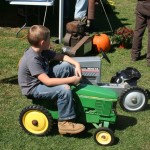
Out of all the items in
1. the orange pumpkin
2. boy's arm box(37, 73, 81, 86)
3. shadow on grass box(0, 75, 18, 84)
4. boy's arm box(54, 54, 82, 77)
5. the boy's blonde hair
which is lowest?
shadow on grass box(0, 75, 18, 84)

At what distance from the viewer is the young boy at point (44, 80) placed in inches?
159

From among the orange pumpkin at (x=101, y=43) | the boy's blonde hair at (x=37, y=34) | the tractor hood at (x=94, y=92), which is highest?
the boy's blonde hair at (x=37, y=34)

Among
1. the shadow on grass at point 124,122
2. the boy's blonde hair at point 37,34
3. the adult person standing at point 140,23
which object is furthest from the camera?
the adult person standing at point 140,23

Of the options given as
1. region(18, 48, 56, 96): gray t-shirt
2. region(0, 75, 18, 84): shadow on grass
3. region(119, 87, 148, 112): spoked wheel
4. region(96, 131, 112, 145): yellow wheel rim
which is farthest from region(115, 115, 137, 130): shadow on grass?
region(0, 75, 18, 84): shadow on grass

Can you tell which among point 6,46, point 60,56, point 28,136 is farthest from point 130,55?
point 28,136

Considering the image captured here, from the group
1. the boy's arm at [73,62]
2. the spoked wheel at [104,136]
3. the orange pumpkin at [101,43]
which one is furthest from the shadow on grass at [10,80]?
the spoked wheel at [104,136]

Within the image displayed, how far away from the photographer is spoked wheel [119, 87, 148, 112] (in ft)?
15.7

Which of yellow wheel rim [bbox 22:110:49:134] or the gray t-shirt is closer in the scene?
the gray t-shirt

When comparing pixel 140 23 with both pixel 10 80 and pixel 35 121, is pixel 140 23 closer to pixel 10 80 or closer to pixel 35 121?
pixel 10 80

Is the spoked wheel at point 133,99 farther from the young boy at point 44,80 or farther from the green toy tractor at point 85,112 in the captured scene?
the young boy at point 44,80

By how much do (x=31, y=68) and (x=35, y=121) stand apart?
24.5 inches

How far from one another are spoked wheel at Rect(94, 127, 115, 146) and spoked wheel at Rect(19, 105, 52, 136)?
21.2 inches

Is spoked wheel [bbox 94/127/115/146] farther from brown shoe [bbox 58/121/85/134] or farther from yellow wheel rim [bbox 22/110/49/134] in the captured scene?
yellow wheel rim [bbox 22/110/49/134]

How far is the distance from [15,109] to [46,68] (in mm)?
1025
